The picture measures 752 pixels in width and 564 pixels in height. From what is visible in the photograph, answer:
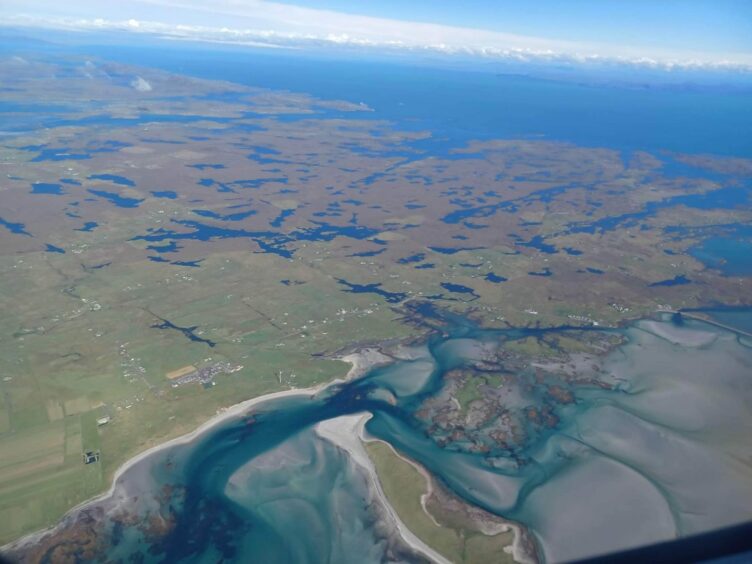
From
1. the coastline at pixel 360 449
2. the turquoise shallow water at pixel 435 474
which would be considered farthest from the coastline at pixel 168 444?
the coastline at pixel 360 449

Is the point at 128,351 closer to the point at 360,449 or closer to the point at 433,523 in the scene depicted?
the point at 360,449

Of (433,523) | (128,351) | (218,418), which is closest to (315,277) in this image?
(128,351)

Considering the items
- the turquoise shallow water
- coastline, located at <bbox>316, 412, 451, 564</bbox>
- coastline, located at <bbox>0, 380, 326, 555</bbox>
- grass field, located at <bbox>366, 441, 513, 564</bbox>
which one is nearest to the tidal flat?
coastline, located at <bbox>0, 380, 326, 555</bbox>

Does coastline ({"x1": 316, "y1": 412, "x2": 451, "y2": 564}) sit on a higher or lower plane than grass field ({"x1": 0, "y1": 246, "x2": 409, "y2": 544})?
higher

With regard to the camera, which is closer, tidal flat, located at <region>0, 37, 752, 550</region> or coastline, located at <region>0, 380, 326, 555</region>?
coastline, located at <region>0, 380, 326, 555</region>

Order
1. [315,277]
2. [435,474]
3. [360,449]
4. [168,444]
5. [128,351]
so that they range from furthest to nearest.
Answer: [315,277] → [128,351] → [360,449] → [168,444] → [435,474]

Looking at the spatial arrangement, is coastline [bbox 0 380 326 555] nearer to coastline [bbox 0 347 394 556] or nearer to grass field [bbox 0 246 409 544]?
coastline [bbox 0 347 394 556]
